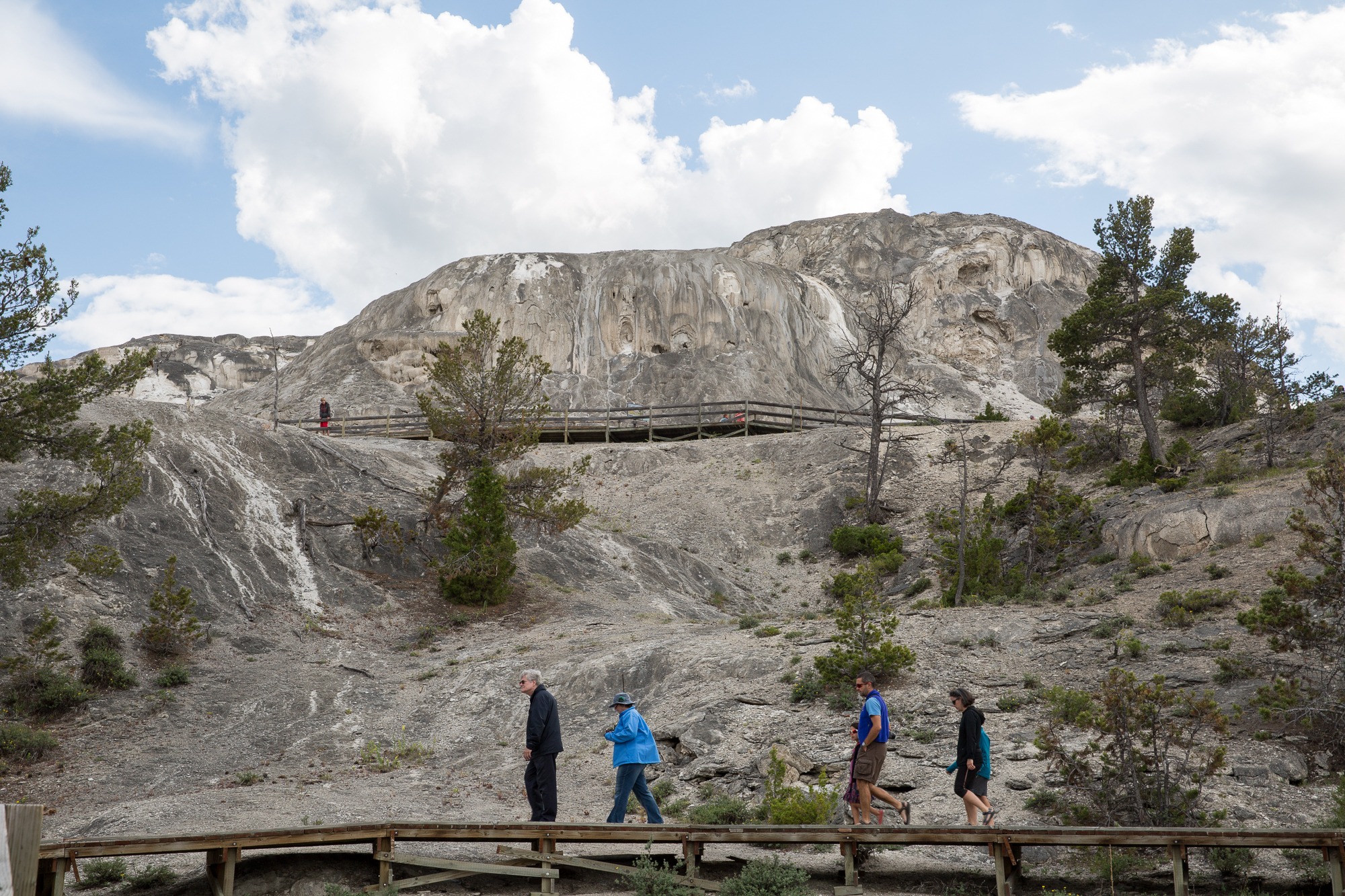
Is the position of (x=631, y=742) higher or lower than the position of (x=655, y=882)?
higher

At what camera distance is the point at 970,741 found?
1107 cm

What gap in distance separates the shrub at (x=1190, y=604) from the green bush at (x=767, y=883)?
37.5 feet

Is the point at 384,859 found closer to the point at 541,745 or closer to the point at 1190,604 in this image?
the point at 541,745

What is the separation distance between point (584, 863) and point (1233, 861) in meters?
6.15

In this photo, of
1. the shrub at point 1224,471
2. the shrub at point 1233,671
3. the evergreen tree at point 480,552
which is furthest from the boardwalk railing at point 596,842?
the shrub at point 1224,471

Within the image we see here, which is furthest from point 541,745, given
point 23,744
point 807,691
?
point 23,744

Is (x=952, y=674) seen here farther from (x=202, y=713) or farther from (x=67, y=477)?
(x=67, y=477)

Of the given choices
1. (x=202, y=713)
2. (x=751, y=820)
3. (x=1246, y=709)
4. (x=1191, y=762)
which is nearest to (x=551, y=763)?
(x=751, y=820)

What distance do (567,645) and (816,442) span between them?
21472 mm

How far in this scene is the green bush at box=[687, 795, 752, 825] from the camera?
42.7 ft

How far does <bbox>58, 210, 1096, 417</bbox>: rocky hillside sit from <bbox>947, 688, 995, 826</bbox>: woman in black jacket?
140 feet

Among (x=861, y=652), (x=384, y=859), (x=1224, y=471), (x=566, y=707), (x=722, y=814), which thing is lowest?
(x=722, y=814)

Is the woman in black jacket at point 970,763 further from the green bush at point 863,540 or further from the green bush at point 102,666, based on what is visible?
the green bush at point 863,540

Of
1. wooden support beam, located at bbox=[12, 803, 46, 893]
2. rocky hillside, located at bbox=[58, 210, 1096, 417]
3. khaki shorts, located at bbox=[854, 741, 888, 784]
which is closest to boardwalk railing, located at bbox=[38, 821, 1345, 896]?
khaki shorts, located at bbox=[854, 741, 888, 784]
